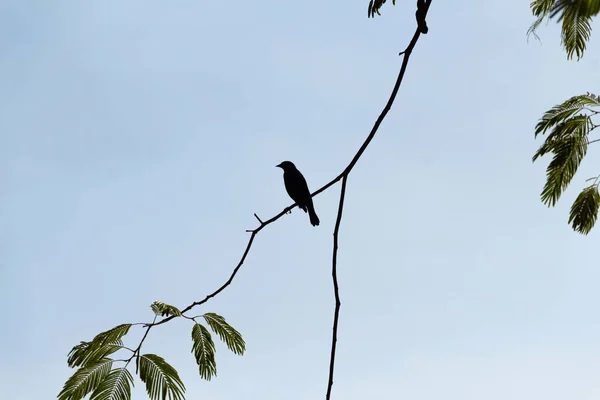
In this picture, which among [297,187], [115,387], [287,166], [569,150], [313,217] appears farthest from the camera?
[287,166]

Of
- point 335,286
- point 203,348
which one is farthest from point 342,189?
point 203,348

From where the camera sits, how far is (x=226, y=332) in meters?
3.82

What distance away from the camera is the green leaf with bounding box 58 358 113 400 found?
10.2ft

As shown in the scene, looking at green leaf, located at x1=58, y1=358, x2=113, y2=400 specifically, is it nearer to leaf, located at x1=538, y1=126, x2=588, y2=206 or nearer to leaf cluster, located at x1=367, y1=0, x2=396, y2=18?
leaf cluster, located at x1=367, y1=0, x2=396, y2=18

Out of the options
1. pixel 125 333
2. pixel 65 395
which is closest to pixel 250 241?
pixel 125 333

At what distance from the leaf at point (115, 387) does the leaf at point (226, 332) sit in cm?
70

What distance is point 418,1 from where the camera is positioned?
390 centimetres

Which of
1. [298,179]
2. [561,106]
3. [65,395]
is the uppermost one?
[298,179]

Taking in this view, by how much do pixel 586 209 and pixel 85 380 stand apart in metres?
4.51

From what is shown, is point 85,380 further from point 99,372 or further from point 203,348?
point 203,348

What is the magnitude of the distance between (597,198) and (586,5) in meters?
5.26

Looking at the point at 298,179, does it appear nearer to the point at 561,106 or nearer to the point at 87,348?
the point at 561,106

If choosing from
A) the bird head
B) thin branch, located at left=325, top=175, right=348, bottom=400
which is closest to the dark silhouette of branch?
thin branch, located at left=325, top=175, right=348, bottom=400

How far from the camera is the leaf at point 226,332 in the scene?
3814 mm
